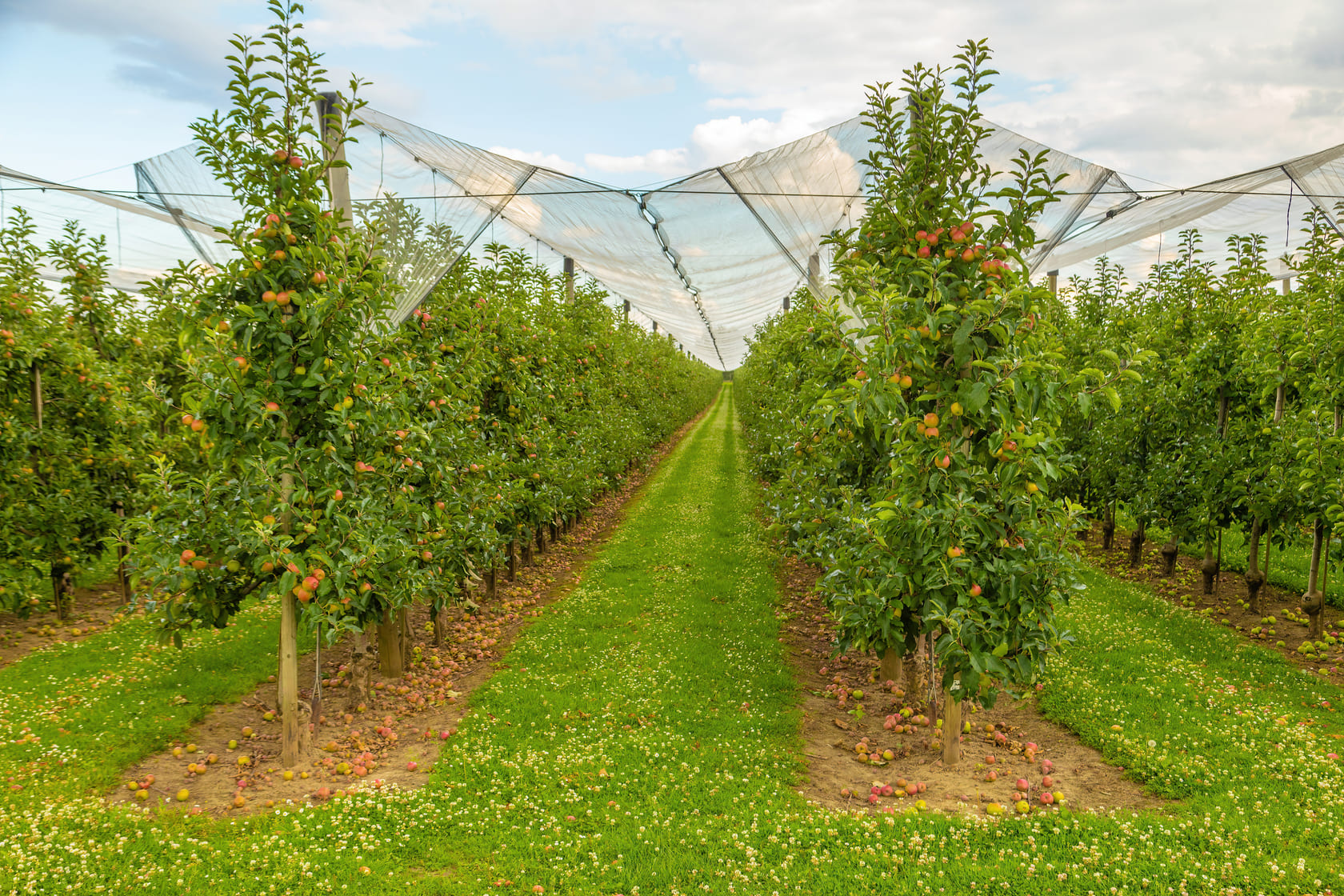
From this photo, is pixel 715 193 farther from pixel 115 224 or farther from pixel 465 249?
pixel 115 224

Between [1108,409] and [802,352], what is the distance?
4886 mm

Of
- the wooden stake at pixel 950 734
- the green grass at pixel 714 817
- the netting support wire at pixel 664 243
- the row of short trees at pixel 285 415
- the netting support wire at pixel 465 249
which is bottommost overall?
the green grass at pixel 714 817

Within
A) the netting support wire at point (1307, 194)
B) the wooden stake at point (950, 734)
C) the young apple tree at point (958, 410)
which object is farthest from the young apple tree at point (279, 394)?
the netting support wire at point (1307, 194)

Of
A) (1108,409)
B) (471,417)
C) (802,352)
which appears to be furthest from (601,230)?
(1108,409)

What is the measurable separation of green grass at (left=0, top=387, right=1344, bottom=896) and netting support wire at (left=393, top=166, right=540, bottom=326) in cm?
342

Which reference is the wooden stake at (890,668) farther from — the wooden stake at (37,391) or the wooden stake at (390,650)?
the wooden stake at (37,391)

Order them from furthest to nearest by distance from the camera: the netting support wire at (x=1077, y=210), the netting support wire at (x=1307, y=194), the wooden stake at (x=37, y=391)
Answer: the netting support wire at (x=1307, y=194)
the netting support wire at (x=1077, y=210)
the wooden stake at (x=37, y=391)

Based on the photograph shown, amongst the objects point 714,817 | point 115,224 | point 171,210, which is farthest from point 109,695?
point 115,224

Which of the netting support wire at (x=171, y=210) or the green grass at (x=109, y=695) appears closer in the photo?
the green grass at (x=109, y=695)

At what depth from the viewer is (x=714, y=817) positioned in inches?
174

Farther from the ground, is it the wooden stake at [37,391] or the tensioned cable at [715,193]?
the tensioned cable at [715,193]

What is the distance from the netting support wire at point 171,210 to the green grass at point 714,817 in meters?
6.80

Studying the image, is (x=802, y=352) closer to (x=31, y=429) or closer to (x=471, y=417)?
(x=471, y=417)

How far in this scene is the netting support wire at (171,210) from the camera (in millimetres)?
8922
